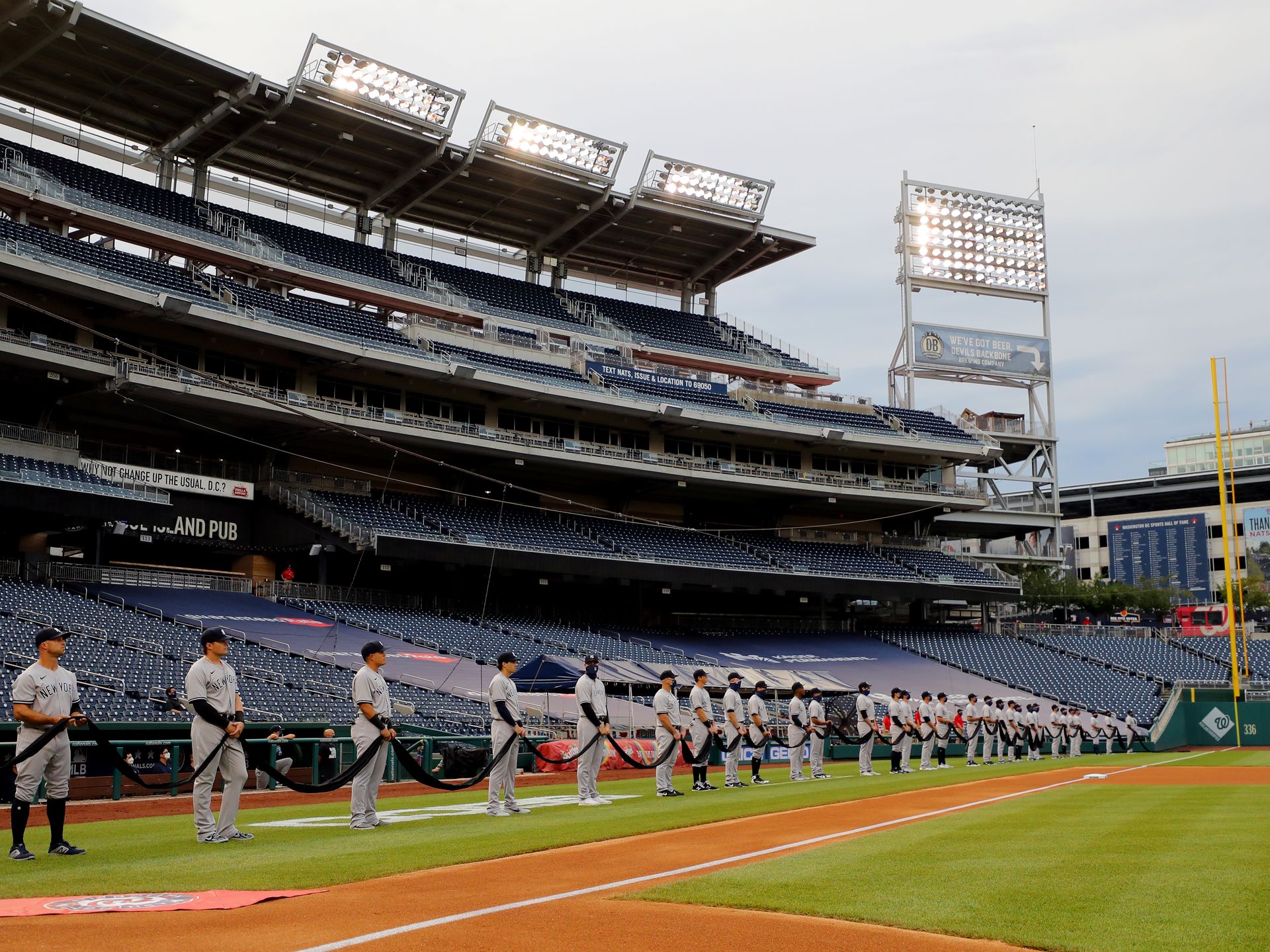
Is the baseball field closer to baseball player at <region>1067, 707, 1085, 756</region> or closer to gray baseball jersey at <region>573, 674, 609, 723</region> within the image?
gray baseball jersey at <region>573, 674, 609, 723</region>

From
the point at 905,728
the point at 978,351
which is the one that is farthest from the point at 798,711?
the point at 978,351

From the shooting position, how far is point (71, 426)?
3962cm

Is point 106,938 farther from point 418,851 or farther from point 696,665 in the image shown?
point 696,665

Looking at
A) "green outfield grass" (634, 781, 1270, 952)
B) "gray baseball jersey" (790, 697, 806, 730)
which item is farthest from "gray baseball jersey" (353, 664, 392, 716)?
"gray baseball jersey" (790, 697, 806, 730)

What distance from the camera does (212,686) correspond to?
11117 millimetres

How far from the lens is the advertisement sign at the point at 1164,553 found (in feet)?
267

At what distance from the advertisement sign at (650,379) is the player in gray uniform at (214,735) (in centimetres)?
3999

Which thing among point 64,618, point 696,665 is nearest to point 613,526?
point 696,665

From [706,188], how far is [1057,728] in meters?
33.2

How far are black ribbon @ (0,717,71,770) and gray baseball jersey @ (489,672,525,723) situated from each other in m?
5.50

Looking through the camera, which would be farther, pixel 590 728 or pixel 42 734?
pixel 590 728

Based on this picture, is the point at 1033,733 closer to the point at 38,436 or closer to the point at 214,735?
the point at 214,735

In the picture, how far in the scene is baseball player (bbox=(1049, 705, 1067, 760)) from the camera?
116 ft

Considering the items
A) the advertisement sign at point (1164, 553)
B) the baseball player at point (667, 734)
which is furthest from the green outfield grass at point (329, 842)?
the advertisement sign at point (1164, 553)
